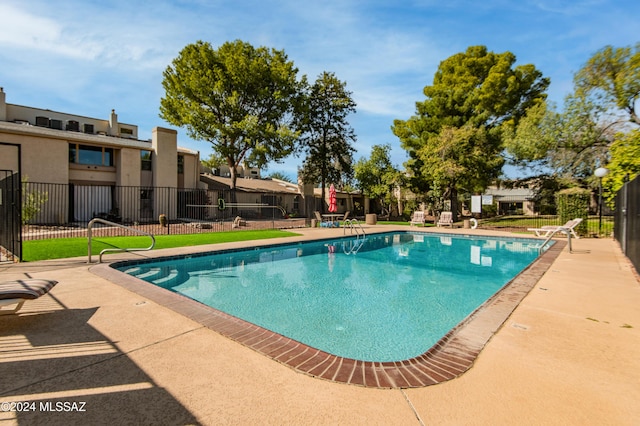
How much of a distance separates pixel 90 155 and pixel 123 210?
4.10m

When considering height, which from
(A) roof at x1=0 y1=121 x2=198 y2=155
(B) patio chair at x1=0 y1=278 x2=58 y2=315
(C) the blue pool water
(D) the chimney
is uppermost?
(D) the chimney

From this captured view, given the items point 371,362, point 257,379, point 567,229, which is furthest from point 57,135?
point 567,229

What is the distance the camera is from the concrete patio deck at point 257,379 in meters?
1.99

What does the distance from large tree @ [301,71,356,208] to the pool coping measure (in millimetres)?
26843

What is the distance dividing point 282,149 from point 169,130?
30.0 feet

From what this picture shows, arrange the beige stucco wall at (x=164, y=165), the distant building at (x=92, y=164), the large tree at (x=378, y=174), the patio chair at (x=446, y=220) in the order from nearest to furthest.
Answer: the distant building at (x=92, y=164) → the patio chair at (x=446, y=220) → the beige stucco wall at (x=164, y=165) → the large tree at (x=378, y=174)

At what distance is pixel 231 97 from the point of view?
79.8 ft

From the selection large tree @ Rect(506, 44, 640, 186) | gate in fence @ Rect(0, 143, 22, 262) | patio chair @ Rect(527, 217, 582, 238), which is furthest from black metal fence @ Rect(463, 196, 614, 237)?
gate in fence @ Rect(0, 143, 22, 262)

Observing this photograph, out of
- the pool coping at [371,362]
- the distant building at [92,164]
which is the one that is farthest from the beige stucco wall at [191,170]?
the pool coping at [371,362]

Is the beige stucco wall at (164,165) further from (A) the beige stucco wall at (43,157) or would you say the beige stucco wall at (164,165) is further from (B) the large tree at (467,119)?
(B) the large tree at (467,119)

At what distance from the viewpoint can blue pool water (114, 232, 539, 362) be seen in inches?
185

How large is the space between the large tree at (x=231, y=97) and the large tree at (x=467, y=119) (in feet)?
37.8

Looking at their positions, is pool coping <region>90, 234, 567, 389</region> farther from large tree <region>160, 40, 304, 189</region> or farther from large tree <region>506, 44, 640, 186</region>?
large tree <region>160, 40, 304, 189</region>

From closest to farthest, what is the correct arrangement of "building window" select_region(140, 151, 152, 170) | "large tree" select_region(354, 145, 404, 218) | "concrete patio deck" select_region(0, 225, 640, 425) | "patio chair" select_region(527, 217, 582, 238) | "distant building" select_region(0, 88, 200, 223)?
"concrete patio deck" select_region(0, 225, 640, 425) < "patio chair" select_region(527, 217, 582, 238) < "distant building" select_region(0, 88, 200, 223) < "building window" select_region(140, 151, 152, 170) < "large tree" select_region(354, 145, 404, 218)
